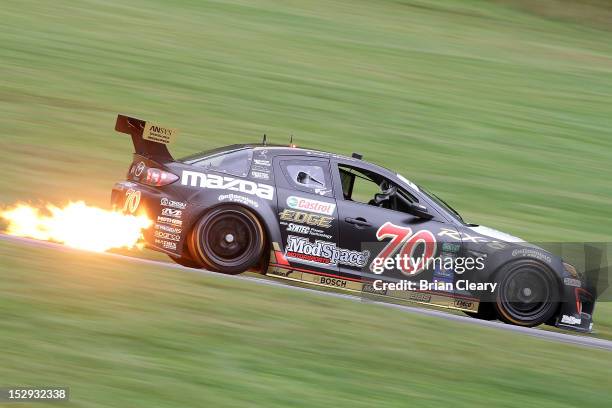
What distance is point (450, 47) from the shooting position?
27.0 m

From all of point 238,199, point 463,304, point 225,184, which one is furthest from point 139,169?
point 463,304

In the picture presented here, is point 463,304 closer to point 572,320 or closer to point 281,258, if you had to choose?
point 572,320

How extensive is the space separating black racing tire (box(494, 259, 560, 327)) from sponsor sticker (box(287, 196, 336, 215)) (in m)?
1.94

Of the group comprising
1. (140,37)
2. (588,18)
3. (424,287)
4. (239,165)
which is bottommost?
(424,287)

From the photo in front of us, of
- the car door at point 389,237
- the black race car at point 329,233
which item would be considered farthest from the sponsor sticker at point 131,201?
the car door at point 389,237

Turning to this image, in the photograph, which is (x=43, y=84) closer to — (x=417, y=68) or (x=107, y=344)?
(x=417, y=68)

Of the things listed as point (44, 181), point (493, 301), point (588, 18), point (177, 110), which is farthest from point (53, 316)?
point (588, 18)

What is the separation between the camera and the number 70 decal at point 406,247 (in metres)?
10.7

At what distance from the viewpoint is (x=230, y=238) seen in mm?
10570

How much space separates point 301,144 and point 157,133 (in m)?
7.43

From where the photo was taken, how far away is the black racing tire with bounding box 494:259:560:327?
11008 mm

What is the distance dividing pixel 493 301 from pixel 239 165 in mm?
3006

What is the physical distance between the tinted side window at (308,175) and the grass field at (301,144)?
1148mm

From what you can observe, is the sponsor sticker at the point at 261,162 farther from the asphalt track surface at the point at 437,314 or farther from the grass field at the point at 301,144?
the grass field at the point at 301,144
